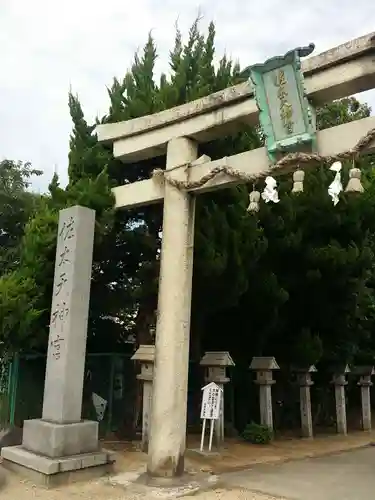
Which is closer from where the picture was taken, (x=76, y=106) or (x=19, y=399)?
(x=19, y=399)

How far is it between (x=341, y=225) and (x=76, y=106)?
5600mm

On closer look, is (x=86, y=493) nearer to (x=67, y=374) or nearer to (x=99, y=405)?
(x=67, y=374)

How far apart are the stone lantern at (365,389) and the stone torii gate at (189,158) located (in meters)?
8.10

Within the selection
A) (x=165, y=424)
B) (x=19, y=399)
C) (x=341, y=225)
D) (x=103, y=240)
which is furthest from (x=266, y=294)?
(x=19, y=399)

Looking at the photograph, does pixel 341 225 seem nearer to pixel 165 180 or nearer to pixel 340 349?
pixel 340 349

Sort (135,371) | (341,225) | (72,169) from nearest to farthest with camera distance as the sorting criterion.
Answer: (72,169) → (135,371) → (341,225)

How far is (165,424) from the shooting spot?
631 cm

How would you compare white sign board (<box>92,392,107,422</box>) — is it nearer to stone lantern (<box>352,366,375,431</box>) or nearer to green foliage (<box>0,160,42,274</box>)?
green foliage (<box>0,160,42,274</box>)

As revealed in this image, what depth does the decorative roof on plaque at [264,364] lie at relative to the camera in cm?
1010

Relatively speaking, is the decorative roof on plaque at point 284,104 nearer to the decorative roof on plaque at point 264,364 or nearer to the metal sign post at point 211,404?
the metal sign post at point 211,404

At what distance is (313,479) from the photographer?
669 centimetres

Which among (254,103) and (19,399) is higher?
(254,103)

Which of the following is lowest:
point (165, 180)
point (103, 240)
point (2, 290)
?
point (2, 290)

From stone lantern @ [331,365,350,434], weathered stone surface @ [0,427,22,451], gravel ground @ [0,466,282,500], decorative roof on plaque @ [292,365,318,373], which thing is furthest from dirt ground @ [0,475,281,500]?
stone lantern @ [331,365,350,434]
